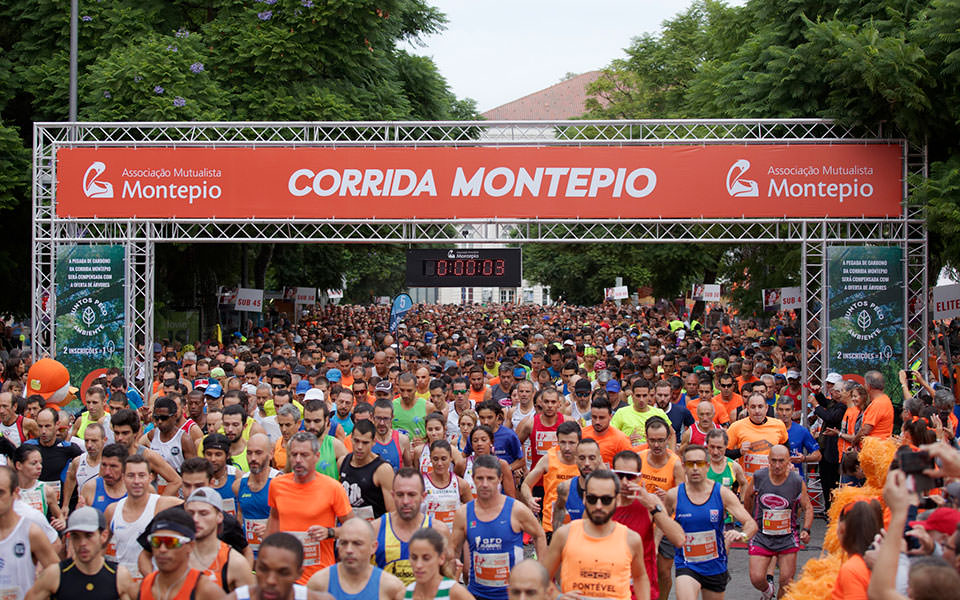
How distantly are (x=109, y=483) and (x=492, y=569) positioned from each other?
2.79 m

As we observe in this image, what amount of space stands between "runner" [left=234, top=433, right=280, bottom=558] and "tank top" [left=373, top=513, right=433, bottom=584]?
124cm

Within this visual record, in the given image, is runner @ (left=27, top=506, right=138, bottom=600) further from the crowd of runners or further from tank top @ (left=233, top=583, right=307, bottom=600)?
tank top @ (left=233, top=583, right=307, bottom=600)

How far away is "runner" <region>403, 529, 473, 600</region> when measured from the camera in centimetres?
583

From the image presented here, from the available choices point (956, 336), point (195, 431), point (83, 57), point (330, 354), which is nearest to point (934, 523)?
point (195, 431)

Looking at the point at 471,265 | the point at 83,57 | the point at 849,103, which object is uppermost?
the point at 83,57

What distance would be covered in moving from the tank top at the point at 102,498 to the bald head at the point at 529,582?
3418 mm

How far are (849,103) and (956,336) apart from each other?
8.27 metres

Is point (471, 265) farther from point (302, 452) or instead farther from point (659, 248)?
point (659, 248)

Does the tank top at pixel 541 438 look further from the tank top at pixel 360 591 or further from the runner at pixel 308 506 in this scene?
the tank top at pixel 360 591

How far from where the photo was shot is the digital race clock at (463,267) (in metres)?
18.0

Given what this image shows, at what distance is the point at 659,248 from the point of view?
106ft

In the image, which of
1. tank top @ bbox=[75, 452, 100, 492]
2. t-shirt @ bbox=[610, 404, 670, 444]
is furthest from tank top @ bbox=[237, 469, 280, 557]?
t-shirt @ bbox=[610, 404, 670, 444]

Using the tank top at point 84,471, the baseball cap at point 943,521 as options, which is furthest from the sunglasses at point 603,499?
the tank top at point 84,471

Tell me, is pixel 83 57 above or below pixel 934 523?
above
